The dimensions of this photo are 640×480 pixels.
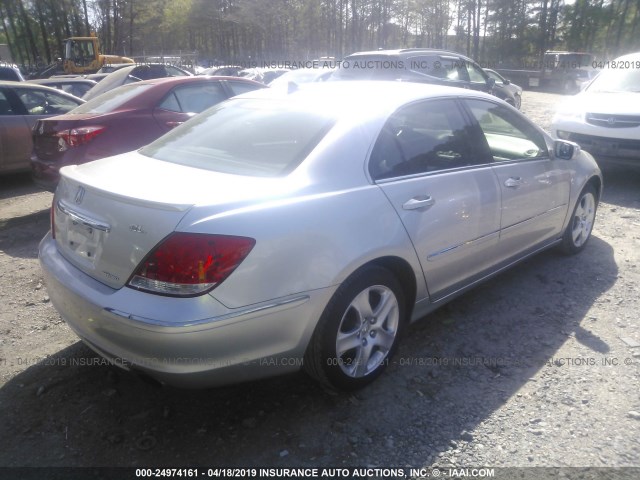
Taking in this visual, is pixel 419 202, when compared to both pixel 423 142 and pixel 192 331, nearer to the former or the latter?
pixel 423 142

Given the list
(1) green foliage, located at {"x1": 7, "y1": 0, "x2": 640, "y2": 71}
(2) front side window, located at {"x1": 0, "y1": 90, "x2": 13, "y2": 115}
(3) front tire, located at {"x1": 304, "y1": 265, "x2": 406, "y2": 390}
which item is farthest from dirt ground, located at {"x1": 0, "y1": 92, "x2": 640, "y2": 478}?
(1) green foliage, located at {"x1": 7, "y1": 0, "x2": 640, "y2": 71}

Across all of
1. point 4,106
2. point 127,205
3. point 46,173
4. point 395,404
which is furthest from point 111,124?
point 395,404

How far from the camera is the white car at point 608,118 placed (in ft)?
22.5

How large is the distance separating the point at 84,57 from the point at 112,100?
88.0 ft

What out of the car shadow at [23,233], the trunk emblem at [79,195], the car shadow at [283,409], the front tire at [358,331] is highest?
the trunk emblem at [79,195]

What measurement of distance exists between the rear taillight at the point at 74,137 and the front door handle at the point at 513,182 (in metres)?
4.33

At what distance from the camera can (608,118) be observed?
7.10 meters

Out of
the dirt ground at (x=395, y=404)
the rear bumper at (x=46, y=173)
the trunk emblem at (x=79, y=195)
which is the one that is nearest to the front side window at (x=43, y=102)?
the rear bumper at (x=46, y=173)

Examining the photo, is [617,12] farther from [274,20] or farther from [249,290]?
[249,290]

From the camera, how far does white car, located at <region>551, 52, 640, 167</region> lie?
6844 millimetres

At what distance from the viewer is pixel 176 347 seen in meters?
2.10

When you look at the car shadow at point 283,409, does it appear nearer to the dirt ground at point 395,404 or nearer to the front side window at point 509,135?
the dirt ground at point 395,404

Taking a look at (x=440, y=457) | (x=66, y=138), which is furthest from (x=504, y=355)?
(x=66, y=138)

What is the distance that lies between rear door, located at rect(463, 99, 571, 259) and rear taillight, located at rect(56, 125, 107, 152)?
13.3 ft
